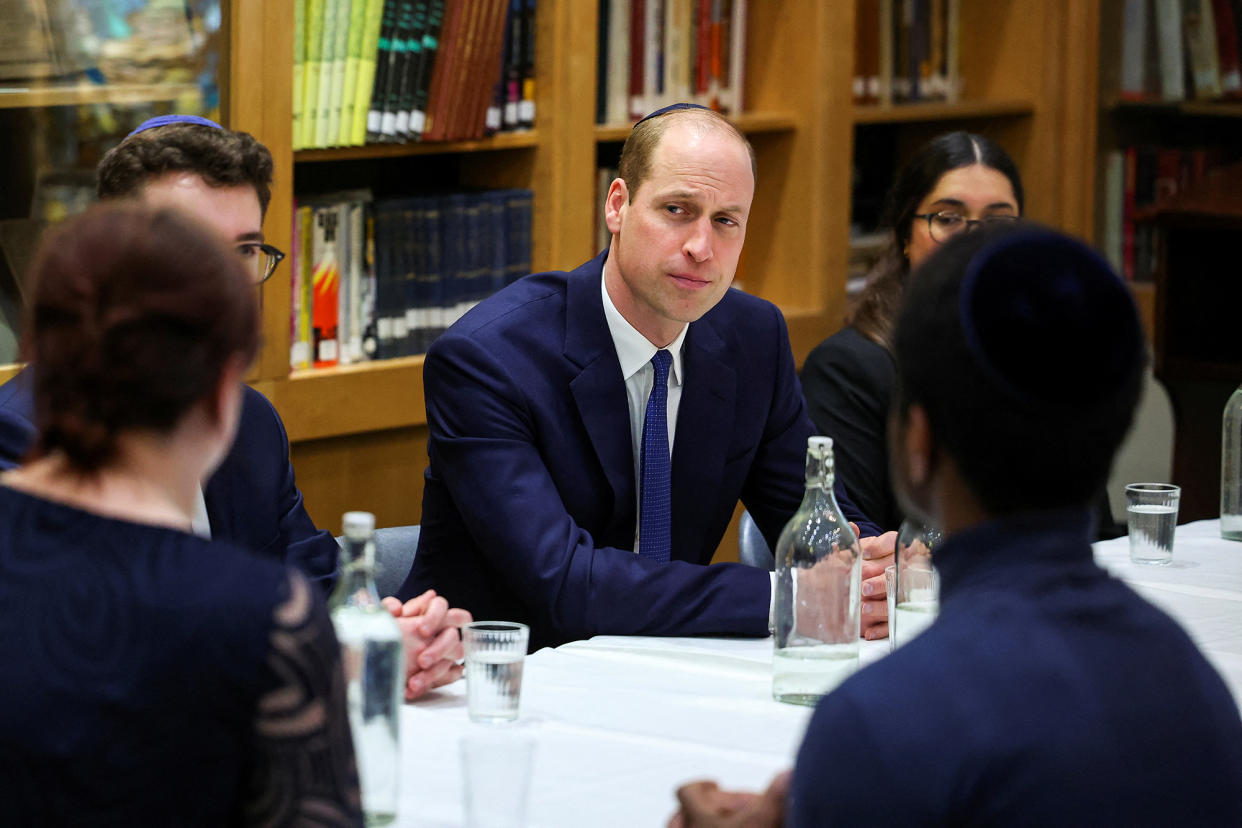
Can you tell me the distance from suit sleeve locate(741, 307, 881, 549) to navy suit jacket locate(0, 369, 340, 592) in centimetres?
69

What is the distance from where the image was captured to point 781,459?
250 cm

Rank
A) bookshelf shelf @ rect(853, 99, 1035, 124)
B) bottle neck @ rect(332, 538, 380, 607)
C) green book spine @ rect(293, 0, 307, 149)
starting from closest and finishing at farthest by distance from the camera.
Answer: bottle neck @ rect(332, 538, 380, 607) → green book spine @ rect(293, 0, 307, 149) → bookshelf shelf @ rect(853, 99, 1035, 124)

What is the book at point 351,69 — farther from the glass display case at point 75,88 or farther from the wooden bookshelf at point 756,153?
Result: the glass display case at point 75,88

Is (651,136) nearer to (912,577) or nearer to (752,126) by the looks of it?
(912,577)

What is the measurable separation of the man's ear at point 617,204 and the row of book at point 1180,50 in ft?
8.97

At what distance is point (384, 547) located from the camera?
237cm

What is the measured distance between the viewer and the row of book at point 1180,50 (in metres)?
4.59

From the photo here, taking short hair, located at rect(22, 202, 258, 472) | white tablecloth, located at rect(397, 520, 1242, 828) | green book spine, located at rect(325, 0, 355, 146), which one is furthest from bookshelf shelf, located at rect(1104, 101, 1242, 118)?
short hair, located at rect(22, 202, 258, 472)

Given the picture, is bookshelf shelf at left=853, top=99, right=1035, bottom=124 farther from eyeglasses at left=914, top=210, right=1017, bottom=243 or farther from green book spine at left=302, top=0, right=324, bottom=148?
green book spine at left=302, top=0, right=324, bottom=148

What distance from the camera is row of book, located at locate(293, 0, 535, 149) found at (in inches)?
120

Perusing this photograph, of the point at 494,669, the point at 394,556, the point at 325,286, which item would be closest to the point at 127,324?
the point at 494,669

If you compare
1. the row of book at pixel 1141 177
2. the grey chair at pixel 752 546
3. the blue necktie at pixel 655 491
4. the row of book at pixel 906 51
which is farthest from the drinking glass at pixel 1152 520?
the row of book at pixel 1141 177

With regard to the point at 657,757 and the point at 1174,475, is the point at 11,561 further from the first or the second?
the point at 1174,475

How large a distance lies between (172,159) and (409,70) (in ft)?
3.97
